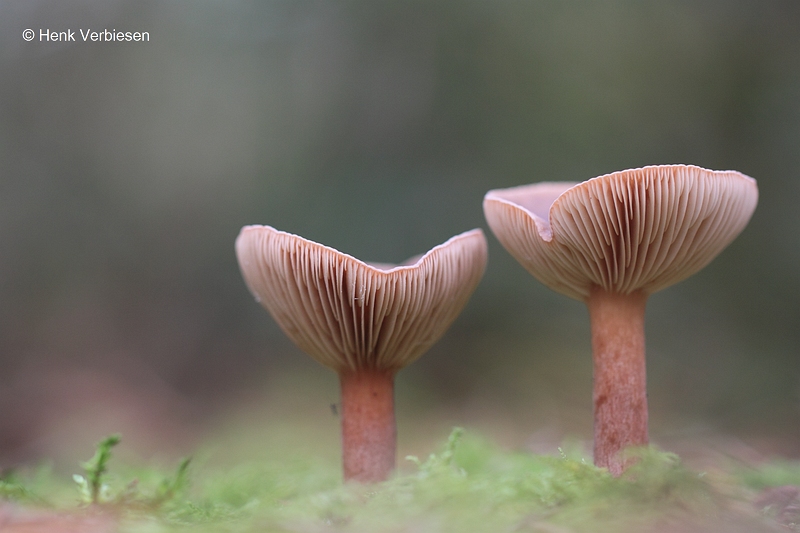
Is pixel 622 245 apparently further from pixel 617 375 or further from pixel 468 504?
pixel 468 504

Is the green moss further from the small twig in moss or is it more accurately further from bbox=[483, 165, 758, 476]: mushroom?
bbox=[483, 165, 758, 476]: mushroom

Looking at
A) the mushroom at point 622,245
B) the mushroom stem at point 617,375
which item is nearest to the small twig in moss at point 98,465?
the mushroom at point 622,245

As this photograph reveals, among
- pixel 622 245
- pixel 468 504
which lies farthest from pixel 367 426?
pixel 622 245

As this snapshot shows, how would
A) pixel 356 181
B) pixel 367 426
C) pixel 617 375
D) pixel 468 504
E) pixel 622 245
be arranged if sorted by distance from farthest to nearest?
pixel 356 181
pixel 367 426
pixel 617 375
pixel 622 245
pixel 468 504

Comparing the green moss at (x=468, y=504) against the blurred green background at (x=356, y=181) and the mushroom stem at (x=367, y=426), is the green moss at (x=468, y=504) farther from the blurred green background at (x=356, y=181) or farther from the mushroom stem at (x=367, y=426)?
the blurred green background at (x=356, y=181)

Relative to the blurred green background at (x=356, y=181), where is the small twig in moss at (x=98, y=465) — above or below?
below

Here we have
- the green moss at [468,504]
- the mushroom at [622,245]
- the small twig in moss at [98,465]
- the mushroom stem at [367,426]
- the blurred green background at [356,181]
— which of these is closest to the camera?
the green moss at [468,504]

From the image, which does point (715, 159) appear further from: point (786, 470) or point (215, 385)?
point (215, 385)
